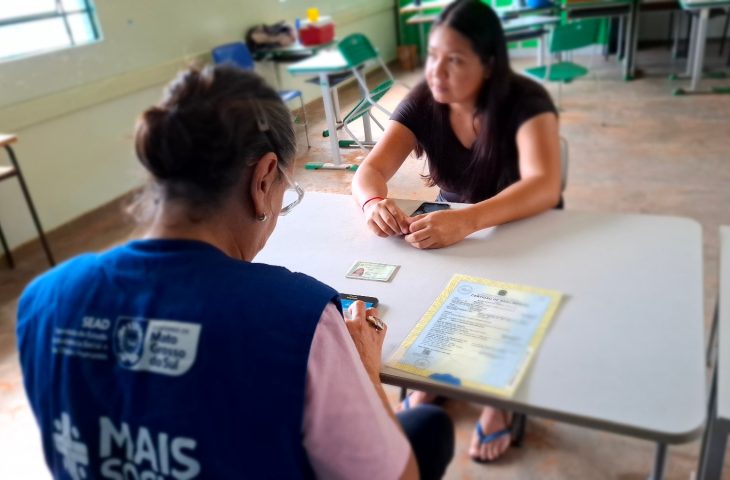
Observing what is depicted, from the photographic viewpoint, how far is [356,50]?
180 cm

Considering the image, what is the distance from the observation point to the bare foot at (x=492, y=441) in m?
1.57

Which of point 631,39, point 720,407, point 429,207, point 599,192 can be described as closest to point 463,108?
point 429,207

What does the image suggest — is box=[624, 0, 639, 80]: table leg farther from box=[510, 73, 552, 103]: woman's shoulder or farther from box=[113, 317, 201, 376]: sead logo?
box=[113, 317, 201, 376]: sead logo

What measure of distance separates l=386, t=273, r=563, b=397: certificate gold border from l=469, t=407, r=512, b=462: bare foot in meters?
0.63

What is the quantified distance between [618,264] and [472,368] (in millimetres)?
424

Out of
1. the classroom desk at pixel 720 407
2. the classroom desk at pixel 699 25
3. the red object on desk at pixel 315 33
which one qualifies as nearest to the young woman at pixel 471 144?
the classroom desk at pixel 720 407

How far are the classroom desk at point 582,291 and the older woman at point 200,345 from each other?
275 millimetres

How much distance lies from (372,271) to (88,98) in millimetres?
2914

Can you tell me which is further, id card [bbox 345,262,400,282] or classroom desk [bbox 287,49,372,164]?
classroom desk [bbox 287,49,372,164]

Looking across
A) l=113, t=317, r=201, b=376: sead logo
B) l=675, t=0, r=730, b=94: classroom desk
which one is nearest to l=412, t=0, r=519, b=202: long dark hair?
l=113, t=317, r=201, b=376: sead logo

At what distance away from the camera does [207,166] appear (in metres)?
0.67

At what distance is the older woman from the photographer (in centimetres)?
60

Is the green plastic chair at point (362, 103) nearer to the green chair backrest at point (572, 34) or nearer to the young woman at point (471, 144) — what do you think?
the young woman at point (471, 144)

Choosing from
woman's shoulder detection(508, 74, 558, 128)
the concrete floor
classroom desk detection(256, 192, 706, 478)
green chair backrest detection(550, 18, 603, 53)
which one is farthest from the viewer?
green chair backrest detection(550, 18, 603, 53)
